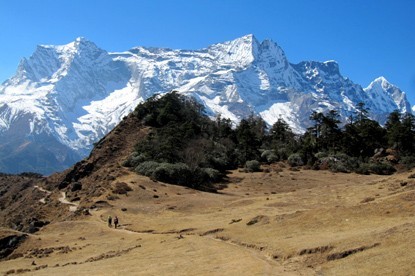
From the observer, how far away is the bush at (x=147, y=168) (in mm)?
71556

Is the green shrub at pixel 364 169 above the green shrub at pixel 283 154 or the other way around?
the other way around

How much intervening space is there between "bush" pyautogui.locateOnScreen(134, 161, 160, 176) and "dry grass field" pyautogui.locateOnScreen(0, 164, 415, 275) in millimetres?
13892

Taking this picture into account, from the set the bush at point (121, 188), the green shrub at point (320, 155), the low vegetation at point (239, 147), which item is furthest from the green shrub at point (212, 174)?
the green shrub at point (320, 155)

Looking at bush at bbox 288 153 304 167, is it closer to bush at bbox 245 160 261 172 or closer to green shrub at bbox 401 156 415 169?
bush at bbox 245 160 261 172

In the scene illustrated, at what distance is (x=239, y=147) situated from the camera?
98812mm

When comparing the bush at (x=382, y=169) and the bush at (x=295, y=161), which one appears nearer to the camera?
the bush at (x=382, y=169)

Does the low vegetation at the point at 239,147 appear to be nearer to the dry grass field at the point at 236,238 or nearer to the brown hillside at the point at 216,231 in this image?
the brown hillside at the point at 216,231

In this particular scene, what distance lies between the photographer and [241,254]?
26281mm

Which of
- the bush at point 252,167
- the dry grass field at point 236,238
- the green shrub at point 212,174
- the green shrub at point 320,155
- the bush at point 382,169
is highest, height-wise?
the green shrub at point 320,155

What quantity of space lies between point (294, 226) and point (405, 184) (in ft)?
48.6

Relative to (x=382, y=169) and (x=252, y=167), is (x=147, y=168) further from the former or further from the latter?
(x=382, y=169)

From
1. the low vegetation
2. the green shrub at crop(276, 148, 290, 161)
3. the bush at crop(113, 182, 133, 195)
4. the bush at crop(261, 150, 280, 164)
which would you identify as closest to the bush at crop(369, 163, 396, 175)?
the low vegetation

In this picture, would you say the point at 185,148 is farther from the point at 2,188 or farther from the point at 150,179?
the point at 2,188

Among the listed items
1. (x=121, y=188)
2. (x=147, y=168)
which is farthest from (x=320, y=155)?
(x=121, y=188)
